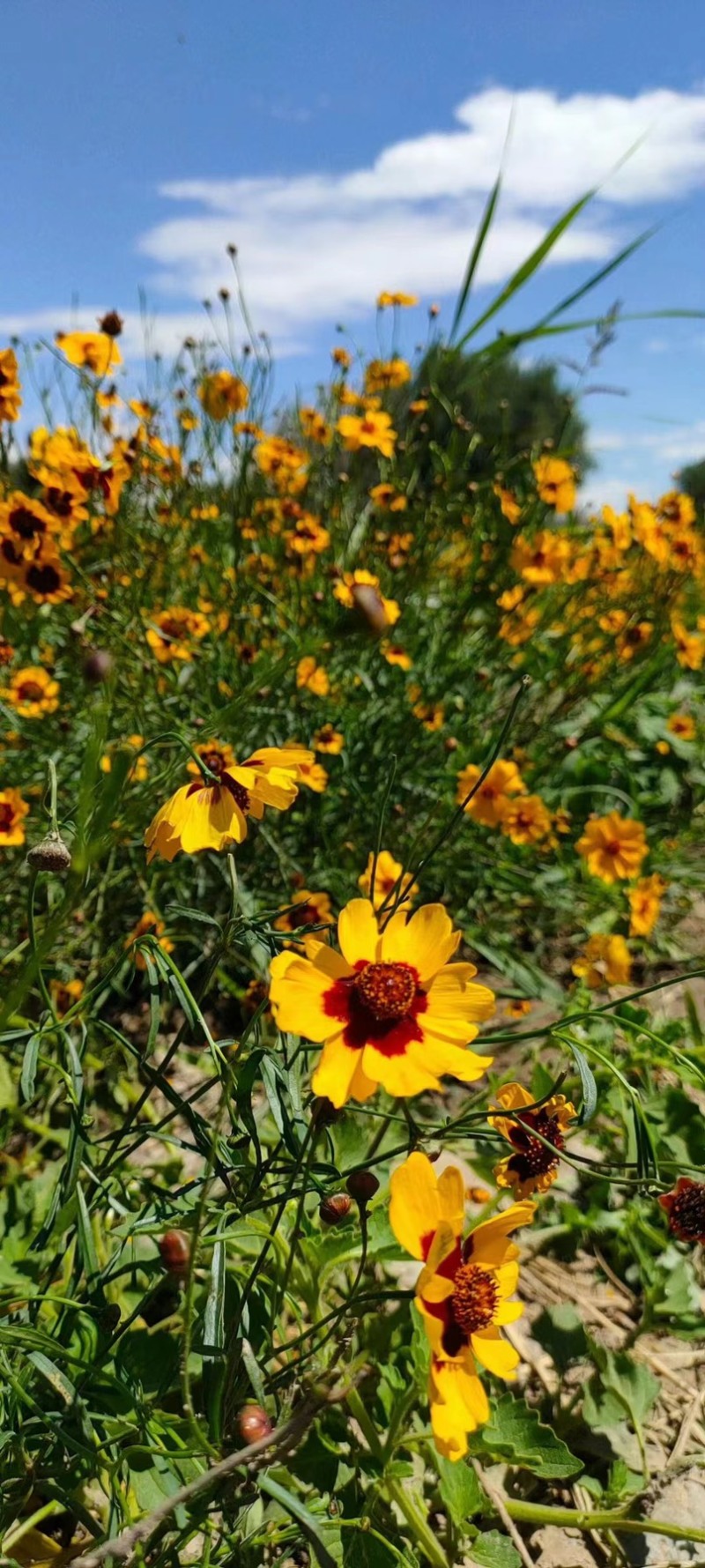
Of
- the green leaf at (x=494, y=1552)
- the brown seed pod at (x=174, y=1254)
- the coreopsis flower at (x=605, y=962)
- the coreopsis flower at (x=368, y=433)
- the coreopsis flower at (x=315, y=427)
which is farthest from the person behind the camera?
the coreopsis flower at (x=315, y=427)

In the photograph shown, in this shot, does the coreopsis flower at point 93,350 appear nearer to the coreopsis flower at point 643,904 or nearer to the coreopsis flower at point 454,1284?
the coreopsis flower at point 643,904

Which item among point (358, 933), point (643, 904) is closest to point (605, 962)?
point (643, 904)

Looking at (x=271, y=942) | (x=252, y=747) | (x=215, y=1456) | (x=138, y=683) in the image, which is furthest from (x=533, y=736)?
(x=215, y=1456)

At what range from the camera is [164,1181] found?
54.2 inches

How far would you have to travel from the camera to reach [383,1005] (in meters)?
0.71

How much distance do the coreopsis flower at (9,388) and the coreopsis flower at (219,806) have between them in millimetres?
1336

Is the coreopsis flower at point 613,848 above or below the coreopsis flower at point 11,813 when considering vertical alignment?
below

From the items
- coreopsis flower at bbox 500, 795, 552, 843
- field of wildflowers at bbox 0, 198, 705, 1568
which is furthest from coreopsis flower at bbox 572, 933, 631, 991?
coreopsis flower at bbox 500, 795, 552, 843

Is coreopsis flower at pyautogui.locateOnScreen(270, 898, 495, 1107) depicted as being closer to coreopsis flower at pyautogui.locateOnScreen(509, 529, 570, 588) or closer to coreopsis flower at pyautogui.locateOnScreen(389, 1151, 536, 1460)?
coreopsis flower at pyautogui.locateOnScreen(389, 1151, 536, 1460)

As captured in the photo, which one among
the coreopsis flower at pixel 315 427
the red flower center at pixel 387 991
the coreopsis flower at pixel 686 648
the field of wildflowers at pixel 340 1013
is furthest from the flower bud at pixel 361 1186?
the coreopsis flower at pixel 315 427

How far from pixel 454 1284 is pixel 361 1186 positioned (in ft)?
0.32

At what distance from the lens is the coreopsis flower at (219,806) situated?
30.9 inches

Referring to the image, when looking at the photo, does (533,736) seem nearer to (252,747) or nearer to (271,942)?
(252,747)

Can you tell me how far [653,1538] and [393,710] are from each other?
1.64 meters
